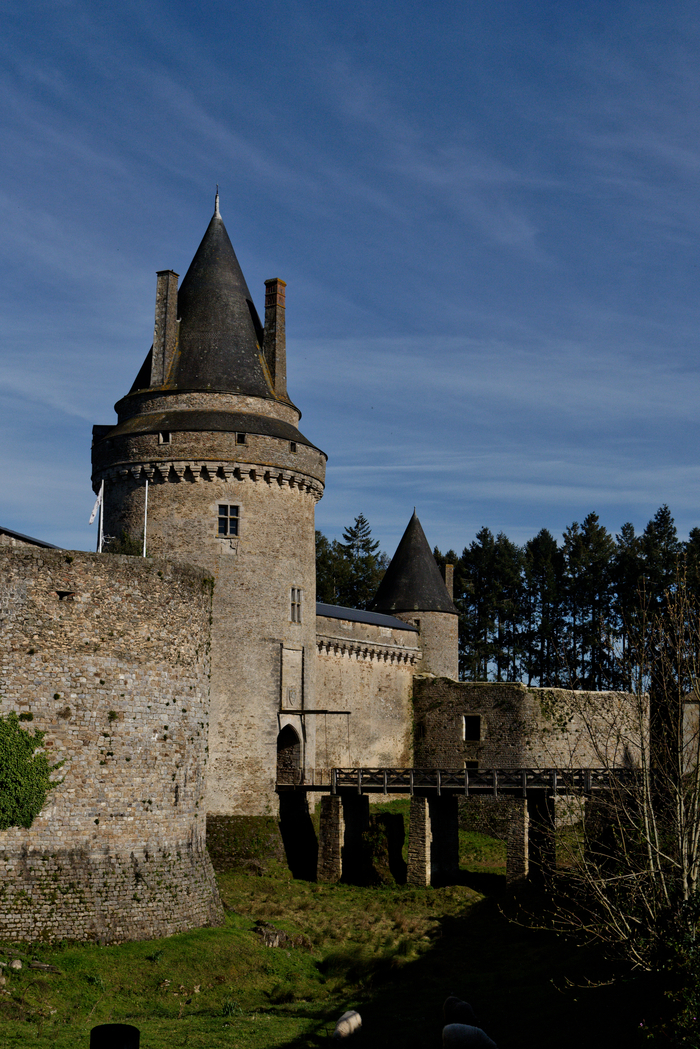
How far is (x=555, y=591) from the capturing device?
199 ft

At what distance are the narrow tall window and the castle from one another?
0.13 feet

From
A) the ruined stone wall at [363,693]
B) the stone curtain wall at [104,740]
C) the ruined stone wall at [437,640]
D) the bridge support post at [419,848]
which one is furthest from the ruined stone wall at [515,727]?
the stone curtain wall at [104,740]

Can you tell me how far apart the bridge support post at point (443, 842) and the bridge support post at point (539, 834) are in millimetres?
2141

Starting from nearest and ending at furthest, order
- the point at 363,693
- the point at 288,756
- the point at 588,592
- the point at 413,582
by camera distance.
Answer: the point at 288,756 < the point at 363,693 < the point at 413,582 < the point at 588,592

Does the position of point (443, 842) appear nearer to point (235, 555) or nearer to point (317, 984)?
point (235, 555)

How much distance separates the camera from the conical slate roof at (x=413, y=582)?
44625 mm

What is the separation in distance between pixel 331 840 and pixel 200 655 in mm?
10053

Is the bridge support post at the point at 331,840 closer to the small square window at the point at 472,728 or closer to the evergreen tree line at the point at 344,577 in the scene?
the small square window at the point at 472,728

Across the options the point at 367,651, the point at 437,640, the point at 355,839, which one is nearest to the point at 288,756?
the point at 355,839

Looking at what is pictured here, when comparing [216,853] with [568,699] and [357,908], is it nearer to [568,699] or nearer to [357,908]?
[357,908]

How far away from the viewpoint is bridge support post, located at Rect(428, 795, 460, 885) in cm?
2986

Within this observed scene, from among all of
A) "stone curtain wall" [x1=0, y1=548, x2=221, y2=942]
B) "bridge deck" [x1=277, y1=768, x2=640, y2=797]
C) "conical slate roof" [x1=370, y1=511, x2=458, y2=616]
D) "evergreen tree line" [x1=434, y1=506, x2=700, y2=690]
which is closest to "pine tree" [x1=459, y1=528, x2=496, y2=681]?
"evergreen tree line" [x1=434, y1=506, x2=700, y2=690]

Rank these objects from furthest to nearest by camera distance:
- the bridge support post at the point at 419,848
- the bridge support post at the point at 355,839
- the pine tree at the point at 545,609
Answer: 1. the pine tree at the point at 545,609
2. the bridge support post at the point at 355,839
3. the bridge support post at the point at 419,848

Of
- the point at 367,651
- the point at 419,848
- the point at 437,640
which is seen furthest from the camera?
the point at 437,640
